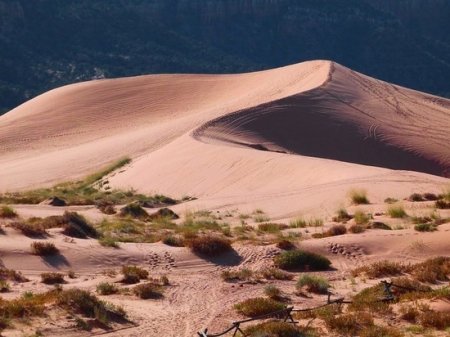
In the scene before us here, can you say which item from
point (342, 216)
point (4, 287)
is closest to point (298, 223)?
point (342, 216)

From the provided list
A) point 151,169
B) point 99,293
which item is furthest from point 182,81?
point 99,293

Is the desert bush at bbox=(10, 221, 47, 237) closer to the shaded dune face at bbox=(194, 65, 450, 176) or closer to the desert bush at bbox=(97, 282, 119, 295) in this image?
the desert bush at bbox=(97, 282, 119, 295)

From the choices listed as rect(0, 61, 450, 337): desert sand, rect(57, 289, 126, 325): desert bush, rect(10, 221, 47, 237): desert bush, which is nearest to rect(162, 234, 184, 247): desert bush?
rect(0, 61, 450, 337): desert sand

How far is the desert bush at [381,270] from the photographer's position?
15.9 m

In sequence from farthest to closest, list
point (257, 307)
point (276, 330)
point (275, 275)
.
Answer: point (275, 275), point (257, 307), point (276, 330)

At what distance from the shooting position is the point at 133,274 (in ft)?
50.5

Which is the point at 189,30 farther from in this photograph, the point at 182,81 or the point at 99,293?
the point at 99,293

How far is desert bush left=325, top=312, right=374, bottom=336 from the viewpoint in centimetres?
1200

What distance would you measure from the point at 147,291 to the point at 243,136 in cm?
2930

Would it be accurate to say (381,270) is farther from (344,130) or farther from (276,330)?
(344,130)

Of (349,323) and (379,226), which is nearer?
(349,323)

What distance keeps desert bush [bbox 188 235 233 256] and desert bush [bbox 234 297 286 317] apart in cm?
380

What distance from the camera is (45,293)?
13758mm

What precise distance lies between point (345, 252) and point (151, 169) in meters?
21.0
